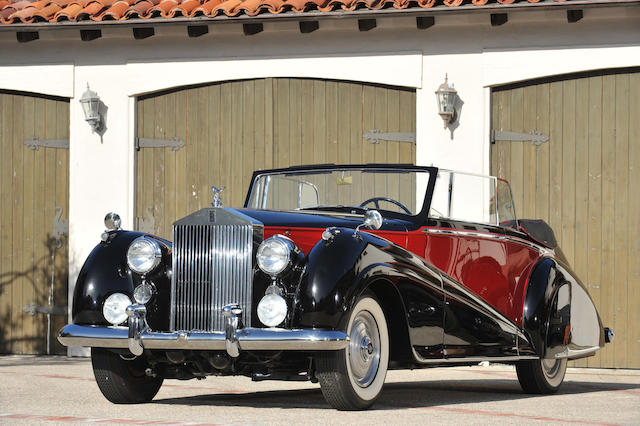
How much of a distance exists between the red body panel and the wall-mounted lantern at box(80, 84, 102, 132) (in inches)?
225

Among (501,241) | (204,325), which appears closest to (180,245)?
(204,325)

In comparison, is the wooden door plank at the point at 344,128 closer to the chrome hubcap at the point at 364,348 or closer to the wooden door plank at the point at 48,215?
the wooden door plank at the point at 48,215

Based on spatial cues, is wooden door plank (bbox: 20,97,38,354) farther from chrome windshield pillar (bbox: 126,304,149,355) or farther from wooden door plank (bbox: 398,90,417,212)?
chrome windshield pillar (bbox: 126,304,149,355)

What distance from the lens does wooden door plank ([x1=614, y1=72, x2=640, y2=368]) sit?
10891mm

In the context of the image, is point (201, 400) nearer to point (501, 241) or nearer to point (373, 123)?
point (501, 241)

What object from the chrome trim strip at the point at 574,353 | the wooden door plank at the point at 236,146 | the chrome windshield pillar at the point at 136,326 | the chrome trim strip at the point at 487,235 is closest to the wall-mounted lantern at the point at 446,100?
the wooden door plank at the point at 236,146

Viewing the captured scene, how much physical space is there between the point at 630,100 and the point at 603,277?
1704mm

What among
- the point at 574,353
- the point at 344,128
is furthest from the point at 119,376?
the point at 344,128

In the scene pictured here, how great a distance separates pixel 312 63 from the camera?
11891mm

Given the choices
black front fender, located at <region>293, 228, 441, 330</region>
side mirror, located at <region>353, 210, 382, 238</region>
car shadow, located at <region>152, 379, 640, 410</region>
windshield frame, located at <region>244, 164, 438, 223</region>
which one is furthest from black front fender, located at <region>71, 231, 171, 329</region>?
windshield frame, located at <region>244, 164, 438, 223</region>

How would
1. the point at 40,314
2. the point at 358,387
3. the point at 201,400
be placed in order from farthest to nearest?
the point at 40,314, the point at 201,400, the point at 358,387

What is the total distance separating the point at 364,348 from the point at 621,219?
5.41 m

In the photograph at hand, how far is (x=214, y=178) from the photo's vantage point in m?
12.1

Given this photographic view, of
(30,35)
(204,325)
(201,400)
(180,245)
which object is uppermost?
(30,35)
